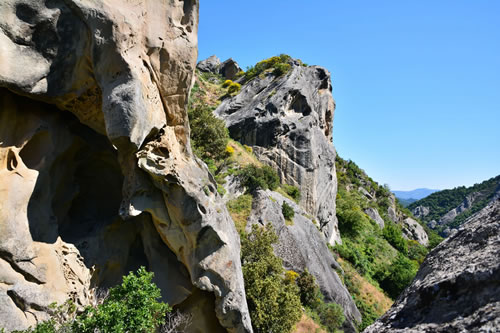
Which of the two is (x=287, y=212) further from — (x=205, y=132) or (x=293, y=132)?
(x=293, y=132)

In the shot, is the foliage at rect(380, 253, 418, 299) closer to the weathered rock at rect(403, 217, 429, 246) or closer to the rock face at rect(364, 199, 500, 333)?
the rock face at rect(364, 199, 500, 333)

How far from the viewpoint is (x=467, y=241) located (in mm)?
3145

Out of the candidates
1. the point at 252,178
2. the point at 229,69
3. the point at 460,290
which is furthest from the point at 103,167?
the point at 229,69

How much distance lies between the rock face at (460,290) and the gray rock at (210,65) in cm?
6650

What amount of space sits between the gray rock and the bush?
48.0 m

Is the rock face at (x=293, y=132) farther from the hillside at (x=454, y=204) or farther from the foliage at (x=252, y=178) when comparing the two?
the hillside at (x=454, y=204)

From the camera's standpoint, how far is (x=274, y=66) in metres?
43.3

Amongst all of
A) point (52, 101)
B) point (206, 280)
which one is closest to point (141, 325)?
point (206, 280)

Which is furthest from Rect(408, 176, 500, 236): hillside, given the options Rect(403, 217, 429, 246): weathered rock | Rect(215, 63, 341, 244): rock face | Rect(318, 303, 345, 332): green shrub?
Rect(318, 303, 345, 332): green shrub

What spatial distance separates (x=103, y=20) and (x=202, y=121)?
582 inches

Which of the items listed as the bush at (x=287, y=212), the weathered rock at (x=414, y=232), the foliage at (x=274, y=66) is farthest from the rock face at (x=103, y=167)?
the weathered rock at (x=414, y=232)

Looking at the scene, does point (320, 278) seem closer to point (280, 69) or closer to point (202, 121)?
point (202, 121)

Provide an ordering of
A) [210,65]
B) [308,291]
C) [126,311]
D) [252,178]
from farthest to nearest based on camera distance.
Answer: [210,65] → [252,178] → [308,291] → [126,311]

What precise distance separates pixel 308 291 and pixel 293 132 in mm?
18149
